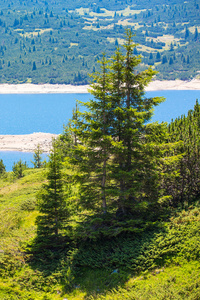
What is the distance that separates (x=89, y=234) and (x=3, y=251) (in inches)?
176

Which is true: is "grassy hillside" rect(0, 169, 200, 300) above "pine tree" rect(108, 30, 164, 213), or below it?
below

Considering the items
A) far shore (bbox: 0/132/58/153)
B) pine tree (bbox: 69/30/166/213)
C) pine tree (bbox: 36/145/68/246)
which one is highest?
pine tree (bbox: 69/30/166/213)

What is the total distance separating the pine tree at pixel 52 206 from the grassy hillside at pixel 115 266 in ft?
2.61

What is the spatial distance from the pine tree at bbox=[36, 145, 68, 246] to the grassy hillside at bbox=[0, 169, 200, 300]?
80 cm

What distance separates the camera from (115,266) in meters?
14.4

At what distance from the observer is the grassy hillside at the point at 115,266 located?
12391mm

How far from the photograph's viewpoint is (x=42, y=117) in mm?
127125

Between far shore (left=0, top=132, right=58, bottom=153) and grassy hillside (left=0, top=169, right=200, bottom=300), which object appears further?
far shore (left=0, top=132, right=58, bottom=153)

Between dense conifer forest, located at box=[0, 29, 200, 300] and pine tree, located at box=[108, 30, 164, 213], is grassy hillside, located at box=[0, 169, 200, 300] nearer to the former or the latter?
dense conifer forest, located at box=[0, 29, 200, 300]

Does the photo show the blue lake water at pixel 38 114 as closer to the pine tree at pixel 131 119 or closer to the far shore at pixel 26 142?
the far shore at pixel 26 142

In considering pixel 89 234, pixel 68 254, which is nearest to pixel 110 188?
pixel 89 234

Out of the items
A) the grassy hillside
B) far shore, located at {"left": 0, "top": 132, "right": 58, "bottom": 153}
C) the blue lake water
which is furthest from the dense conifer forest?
far shore, located at {"left": 0, "top": 132, "right": 58, "bottom": 153}

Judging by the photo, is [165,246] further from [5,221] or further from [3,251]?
[5,221]

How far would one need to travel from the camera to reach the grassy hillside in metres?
12.4
